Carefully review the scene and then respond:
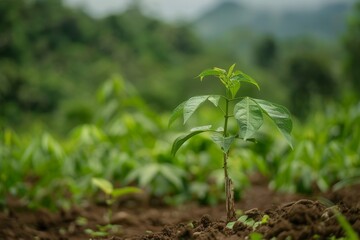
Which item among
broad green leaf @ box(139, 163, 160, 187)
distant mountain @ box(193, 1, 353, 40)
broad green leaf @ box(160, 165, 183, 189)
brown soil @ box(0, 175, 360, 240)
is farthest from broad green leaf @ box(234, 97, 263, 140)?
distant mountain @ box(193, 1, 353, 40)

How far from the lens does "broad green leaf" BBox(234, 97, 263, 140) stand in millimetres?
1192

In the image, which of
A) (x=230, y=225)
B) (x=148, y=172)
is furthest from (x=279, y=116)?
(x=148, y=172)

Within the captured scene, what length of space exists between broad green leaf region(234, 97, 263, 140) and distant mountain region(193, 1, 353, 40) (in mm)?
95180

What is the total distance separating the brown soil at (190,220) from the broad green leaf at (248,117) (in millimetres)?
233

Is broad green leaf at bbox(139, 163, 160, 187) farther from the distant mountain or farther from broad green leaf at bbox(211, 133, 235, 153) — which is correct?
the distant mountain

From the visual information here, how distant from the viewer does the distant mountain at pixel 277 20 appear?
98162 millimetres

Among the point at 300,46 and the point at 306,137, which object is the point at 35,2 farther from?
the point at 306,137

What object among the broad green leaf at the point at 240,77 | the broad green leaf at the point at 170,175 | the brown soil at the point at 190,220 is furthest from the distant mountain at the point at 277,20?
the broad green leaf at the point at 240,77

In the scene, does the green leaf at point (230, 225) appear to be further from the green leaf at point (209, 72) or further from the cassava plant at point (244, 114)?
the green leaf at point (209, 72)

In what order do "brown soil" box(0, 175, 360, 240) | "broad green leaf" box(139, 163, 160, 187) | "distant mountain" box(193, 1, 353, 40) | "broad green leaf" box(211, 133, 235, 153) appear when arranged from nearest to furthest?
"brown soil" box(0, 175, 360, 240) → "broad green leaf" box(211, 133, 235, 153) → "broad green leaf" box(139, 163, 160, 187) → "distant mountain" box(193, 1, 353, 40)

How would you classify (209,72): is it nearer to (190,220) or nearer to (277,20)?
(190,220)

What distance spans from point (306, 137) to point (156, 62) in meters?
37.9

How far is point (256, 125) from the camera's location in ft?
3.94

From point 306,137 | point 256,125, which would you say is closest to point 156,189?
point 306,137
